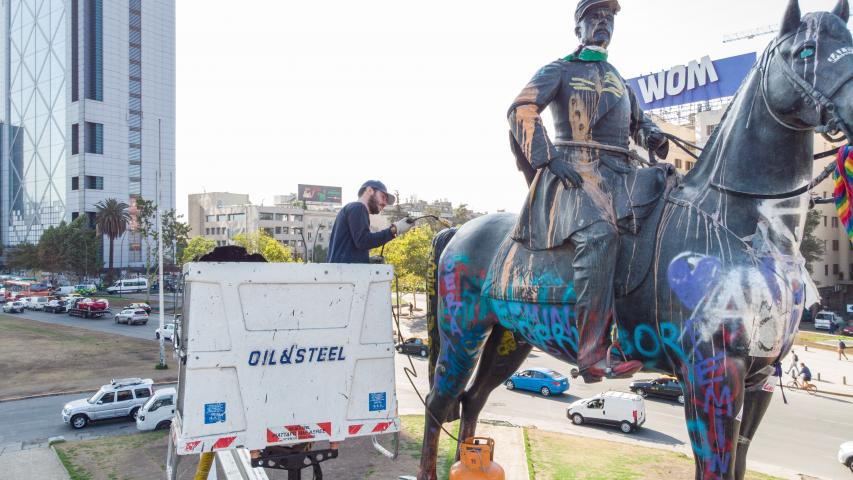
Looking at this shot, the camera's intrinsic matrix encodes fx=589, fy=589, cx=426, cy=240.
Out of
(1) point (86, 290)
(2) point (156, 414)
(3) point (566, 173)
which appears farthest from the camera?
(1) point (86, 290)

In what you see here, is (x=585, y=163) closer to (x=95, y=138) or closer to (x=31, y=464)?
(x=31, y=464)

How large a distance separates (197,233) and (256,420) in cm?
11085

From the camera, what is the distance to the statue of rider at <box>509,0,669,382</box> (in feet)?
14.2

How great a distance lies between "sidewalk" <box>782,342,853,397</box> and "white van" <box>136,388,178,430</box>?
24.2 meters

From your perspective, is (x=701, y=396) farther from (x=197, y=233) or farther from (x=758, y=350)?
(x=197, y=233)

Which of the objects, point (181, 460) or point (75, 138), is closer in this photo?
point (181, 460)

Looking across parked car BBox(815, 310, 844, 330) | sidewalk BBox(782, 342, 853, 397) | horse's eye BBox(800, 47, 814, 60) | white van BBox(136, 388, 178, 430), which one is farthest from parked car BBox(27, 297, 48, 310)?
parked car BBox(815, 310, 844, 330)

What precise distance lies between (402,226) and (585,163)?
2.33 meters

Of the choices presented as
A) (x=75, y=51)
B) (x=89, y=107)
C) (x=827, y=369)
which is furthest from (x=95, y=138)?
(x=827, y=369)

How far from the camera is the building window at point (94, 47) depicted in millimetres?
86500

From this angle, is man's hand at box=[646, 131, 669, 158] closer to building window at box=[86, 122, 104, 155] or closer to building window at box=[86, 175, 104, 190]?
Answer: building window at box=[86, 175, 104, 190]

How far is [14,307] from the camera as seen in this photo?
166 ft

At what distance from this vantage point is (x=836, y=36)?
358cm

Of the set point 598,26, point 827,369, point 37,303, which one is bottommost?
point 827,369
